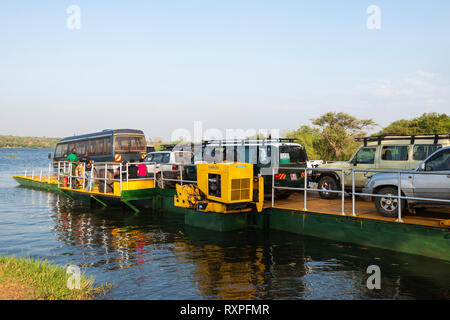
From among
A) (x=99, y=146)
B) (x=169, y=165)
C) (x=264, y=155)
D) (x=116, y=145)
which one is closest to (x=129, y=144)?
(x=116, y=145)

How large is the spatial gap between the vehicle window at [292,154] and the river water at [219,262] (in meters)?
2.58

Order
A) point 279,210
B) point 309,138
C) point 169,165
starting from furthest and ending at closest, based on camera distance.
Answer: point 309,138 → point 169,165 → point 279,210

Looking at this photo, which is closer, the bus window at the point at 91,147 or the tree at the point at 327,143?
the bus window at the point at 91,147

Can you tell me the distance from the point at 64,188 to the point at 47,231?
22.2 feet

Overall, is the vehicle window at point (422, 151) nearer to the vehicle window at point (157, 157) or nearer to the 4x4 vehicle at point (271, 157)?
the 4x4 vehicle at point (271, 157)

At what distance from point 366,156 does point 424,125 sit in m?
32.4

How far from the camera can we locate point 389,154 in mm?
13266

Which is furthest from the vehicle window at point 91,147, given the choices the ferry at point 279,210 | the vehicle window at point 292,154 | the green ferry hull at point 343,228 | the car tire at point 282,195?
the vehicle window at point 292,154

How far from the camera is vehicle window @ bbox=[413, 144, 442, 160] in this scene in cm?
1253

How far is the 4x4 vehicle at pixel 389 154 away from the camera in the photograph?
1259 centimetres

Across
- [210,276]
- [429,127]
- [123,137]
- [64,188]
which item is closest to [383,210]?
[210,276]

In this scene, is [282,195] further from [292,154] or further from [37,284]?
[37,284]

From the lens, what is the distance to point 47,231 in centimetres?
1495
